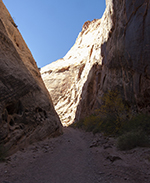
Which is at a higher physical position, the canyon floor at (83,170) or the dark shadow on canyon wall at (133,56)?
the dark shadow on canyon wall at (133,56)

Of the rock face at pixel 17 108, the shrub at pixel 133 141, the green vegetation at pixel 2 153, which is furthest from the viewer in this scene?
the rock face at pixel 17 108

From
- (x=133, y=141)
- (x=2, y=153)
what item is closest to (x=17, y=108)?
(x=2, y=153)

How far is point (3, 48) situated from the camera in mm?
10125

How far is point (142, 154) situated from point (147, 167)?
1055mm

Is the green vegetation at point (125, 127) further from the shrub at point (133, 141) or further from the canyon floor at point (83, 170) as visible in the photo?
the canyon floor at point (83, 170)

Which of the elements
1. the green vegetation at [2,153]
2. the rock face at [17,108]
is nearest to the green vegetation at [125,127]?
the green vegetation at [2,153]

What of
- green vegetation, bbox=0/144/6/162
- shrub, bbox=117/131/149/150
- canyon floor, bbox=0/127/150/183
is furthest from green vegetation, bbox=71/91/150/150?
green vegetation, bbox=0/144/6/162

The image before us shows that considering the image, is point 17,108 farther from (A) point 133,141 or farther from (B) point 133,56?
(B) point 133,56

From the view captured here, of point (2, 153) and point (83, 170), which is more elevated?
point (2, 153)

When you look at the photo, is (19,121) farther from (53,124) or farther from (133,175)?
(133,175)

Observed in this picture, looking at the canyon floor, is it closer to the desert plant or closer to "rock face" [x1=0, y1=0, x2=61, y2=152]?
the desert plant

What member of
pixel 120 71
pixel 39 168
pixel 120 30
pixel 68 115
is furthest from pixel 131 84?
pixel 68 115

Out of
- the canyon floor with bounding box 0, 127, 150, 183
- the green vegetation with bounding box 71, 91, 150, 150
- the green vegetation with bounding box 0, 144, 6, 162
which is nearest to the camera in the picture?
the canyon floor with bounding box 0, 127, 150, 183

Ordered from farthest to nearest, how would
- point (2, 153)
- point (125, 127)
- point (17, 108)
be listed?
point (125, 127), point (17, 108), point (2, 153)
